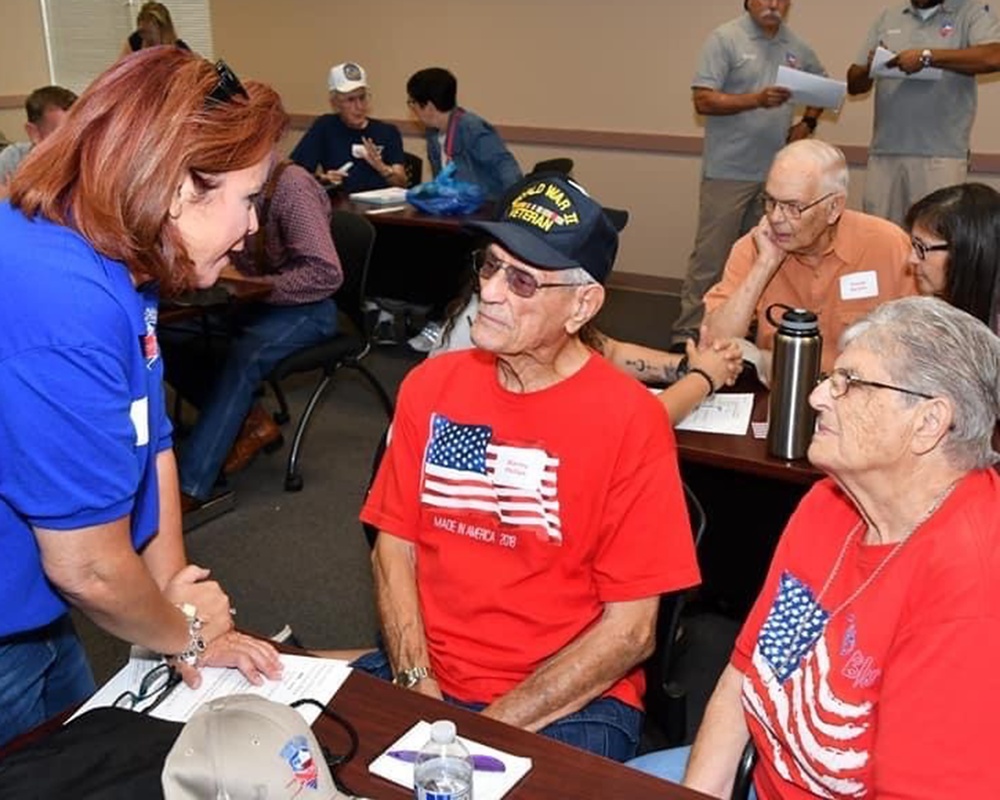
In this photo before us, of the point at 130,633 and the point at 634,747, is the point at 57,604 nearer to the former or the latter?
the point at 130,633

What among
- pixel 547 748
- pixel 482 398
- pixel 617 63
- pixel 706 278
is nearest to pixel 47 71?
pixel 617 63

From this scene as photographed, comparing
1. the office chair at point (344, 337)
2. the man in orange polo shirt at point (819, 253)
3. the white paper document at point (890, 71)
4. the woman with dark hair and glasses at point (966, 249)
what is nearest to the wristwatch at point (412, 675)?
the man in orange polo shirt at point (819, 253)

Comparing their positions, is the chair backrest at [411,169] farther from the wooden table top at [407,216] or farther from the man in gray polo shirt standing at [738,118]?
the man in gray polo shirt standing at [738,118]

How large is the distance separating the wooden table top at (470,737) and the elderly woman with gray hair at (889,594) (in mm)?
238

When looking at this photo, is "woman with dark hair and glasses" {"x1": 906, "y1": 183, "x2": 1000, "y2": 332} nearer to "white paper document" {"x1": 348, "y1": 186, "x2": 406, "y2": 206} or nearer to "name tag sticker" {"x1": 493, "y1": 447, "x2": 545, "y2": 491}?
"name tag sticker" {"x1": 493, "y1": 447, "x2": 545, "y2": 491}

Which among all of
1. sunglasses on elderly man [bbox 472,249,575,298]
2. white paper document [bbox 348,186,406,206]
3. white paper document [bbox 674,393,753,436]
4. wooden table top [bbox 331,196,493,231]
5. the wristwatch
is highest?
sunglasses on elderly man [bbox 472,249,575,298]

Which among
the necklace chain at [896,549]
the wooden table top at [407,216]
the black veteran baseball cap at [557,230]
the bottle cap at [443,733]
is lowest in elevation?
the wooden table top at [407,216]

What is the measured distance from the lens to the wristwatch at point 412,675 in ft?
5.79

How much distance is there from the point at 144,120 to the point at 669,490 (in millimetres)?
984

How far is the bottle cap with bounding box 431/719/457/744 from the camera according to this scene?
48.8 inches

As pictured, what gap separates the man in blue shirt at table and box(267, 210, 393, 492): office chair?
1.59 m

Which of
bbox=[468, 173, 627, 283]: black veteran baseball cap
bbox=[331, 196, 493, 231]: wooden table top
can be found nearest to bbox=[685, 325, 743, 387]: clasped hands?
bbox=[468, 173, 627, 283]: black veteran baseball cap

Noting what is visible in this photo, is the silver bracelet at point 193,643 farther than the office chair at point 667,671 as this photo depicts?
No

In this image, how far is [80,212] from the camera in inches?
48.6
